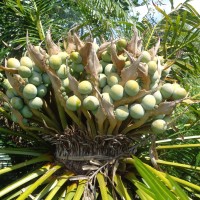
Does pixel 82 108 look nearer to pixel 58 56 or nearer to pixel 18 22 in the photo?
pixel 58 56

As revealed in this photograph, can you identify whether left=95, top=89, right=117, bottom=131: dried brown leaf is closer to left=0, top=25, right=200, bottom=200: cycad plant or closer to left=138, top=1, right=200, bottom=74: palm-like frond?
left=0, top=25, right=200, bottom=200: cycad plant

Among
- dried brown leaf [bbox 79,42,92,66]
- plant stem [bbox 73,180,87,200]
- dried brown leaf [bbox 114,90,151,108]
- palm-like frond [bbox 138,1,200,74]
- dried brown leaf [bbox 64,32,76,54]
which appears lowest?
plant stem [bbox 73,180,87,200]

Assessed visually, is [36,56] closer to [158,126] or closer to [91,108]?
[91,108]

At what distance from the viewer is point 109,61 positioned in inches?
54.3

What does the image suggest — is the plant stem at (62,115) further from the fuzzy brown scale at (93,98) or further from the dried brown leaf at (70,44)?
the dried brown leaf at (70,44)

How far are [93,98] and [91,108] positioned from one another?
0.11ft

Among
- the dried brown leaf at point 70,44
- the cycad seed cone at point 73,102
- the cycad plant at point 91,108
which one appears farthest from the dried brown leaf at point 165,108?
the dried brown leaf at point 70,44

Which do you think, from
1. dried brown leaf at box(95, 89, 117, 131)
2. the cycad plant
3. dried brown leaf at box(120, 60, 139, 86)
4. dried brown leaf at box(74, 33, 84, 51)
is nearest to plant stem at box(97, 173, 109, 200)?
the cycad plant

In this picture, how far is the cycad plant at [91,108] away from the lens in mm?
1294

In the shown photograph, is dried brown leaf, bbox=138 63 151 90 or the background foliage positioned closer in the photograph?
dried brown leaf, bbox=138 63 151 90

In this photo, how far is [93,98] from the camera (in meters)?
1.28

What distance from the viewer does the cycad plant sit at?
1294 millimetres

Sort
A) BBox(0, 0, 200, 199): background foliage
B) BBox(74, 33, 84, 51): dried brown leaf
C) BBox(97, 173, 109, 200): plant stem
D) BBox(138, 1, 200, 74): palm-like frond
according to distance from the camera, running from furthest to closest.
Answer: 1. BBox(138, 1, 200, 74): palm-like frond
2. BBox(0, 0, 200, 199): background foliage
3. BBox(74, 33, 84, 51): dried brown leaf
4. BBox(97, 173, 109, 200): plant stem

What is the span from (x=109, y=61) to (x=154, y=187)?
57 centimetres
